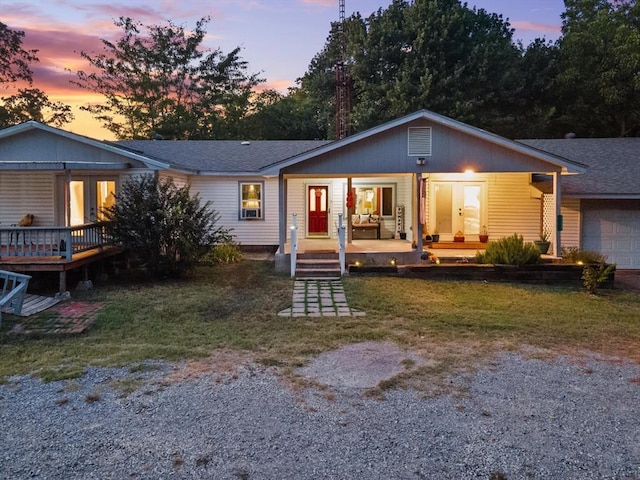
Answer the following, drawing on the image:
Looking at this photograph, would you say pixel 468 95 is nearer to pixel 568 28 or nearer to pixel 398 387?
pixel 568 28

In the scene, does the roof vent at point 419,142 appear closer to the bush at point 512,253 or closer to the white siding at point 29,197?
the bush at point 512,253

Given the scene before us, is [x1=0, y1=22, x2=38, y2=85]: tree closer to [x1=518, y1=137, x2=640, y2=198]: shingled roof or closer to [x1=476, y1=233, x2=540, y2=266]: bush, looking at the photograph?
[x1=518, y1=137, x2=640, y2=198]: shingled roof

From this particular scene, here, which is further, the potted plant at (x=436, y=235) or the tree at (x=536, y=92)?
the tree at (x=536, y=92)

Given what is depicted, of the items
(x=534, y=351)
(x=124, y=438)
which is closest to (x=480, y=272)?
(x=534, y=351)

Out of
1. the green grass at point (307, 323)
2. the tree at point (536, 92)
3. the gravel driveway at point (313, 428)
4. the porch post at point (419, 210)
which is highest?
the tree at point (536, 92)

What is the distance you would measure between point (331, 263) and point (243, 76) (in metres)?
25.6

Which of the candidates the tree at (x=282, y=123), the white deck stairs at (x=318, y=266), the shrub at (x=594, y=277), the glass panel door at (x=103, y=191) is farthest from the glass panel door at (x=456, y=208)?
the tree at (x=282, y=123)

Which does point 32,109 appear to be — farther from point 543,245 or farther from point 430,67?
point 543,245

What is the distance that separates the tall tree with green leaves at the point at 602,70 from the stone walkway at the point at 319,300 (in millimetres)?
18680

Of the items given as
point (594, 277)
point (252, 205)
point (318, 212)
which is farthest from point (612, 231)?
point (252, 205)

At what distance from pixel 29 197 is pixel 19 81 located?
19.4 meters

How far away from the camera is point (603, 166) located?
16859 mm

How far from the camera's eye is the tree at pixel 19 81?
98.4ft

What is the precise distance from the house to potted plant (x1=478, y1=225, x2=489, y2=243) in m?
0.25
